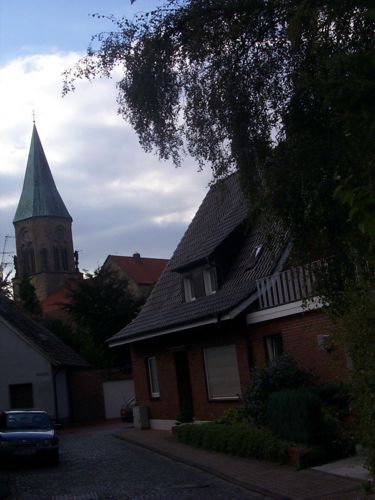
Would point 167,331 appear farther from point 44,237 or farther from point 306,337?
point 44,237

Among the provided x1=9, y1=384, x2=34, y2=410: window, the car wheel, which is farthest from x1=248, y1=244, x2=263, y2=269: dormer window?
x1=9, y1=384, x2=34, y2=410: window

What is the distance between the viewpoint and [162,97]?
39.8ft

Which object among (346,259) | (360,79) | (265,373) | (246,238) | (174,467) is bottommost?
(174,467)

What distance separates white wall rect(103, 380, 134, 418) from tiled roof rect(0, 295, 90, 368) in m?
1.64

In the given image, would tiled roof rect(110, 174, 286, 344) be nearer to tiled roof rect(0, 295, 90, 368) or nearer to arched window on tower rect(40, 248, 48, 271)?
tiled roof rect(0, 295, 90, 368)

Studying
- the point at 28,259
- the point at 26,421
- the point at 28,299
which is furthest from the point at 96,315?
the point at 28,259

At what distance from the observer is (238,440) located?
1697cm

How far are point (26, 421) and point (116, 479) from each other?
6040 millimetres

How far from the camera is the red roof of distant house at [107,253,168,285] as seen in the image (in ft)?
275

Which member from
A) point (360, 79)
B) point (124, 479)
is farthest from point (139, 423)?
point (360, 79)

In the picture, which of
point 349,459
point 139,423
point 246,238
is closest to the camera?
point 349,459

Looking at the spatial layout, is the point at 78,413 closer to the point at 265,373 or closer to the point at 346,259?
the point at 265,373

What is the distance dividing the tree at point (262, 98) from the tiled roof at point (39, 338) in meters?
27.5

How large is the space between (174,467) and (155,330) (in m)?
8.36
